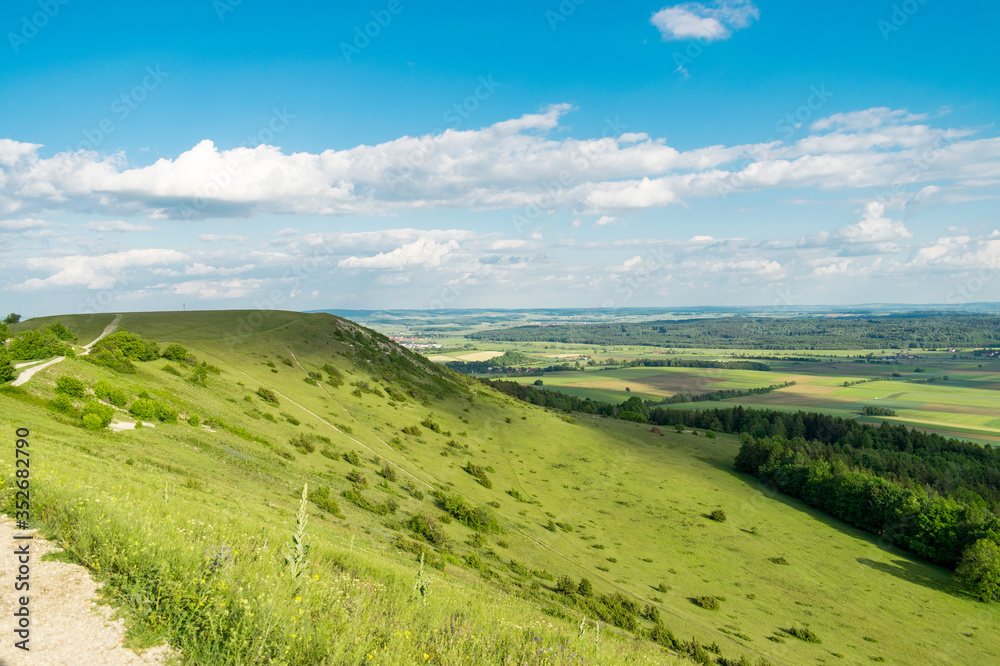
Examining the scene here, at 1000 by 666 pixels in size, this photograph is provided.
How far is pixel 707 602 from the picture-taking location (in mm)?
46438

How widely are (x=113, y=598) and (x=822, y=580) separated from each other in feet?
238

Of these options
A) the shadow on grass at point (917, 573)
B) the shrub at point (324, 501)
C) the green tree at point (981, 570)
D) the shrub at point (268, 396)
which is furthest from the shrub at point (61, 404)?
the green tree at point (981, 570)

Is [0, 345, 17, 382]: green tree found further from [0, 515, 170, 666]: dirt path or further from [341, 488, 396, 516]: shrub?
[0, 515, 170, 666]: dirt path

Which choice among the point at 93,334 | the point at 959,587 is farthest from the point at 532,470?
the point at 93,334

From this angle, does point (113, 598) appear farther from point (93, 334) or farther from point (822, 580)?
point (93, 334)

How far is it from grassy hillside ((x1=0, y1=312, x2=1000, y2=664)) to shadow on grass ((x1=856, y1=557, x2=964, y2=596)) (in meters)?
0.33

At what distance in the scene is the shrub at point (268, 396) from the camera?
195ft

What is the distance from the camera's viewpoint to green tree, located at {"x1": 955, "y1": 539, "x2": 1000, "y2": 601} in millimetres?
59500

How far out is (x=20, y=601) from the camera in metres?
8.17

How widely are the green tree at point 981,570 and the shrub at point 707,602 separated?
40714 mm

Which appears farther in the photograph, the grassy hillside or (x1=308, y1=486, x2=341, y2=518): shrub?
(x1=308, y1=486, x2=341, y2=518): shrub

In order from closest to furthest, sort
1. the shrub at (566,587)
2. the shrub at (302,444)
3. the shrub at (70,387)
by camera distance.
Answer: the shrub at (70,387)
the shrub at (566,587)
the shrub at (302,444)

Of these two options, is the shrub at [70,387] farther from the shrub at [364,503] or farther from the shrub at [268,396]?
the shrub at [268,396]

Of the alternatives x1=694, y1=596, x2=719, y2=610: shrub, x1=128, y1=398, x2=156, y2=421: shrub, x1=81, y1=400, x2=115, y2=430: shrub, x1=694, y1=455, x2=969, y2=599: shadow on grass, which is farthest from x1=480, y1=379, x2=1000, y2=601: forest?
x1=81, y1=400, x2=115, y2=430: shrub
